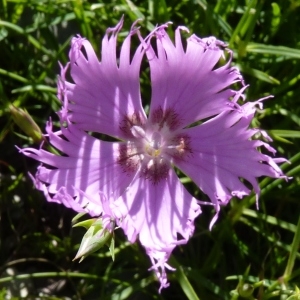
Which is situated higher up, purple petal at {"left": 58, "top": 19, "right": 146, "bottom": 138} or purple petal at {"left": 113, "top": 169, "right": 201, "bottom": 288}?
purple petal at {"left": 58, "top": 19, "right": 146, "bottom": 138}

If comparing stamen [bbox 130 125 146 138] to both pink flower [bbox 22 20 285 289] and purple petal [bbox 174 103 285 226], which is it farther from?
purple petal [bbox 174 103 285 226]

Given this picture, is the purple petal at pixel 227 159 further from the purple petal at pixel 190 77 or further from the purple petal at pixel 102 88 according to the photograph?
the purple petal at pixel 102 88

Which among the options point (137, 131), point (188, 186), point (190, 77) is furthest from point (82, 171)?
point (188, 186)

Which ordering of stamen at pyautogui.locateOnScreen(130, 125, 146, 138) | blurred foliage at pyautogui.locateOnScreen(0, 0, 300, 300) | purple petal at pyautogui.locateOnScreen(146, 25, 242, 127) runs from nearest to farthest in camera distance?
purple petal at pyautogui.locateOnScreen(146, 25, 242, 127), stamen at pyautogui.locateOnScreen(130, 125, 146, 138), blurred foliage at pyautogui.locateOnScreen(0, 0, 300, 300)

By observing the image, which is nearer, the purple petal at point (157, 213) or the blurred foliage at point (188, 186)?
the purple petal at point (157, 213)

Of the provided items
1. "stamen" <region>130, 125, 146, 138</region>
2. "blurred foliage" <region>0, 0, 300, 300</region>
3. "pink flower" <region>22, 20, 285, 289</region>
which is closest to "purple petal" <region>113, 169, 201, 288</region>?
"pink flower" <region>22, 20, 285, 289</region>

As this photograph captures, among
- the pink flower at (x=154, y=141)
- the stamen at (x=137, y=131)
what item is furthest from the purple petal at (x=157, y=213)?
the stamen at (x=137, y=131)

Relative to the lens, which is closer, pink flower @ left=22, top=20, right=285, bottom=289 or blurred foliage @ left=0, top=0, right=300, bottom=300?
pink flower @ left=22, top=20, right=285, bottom=289
